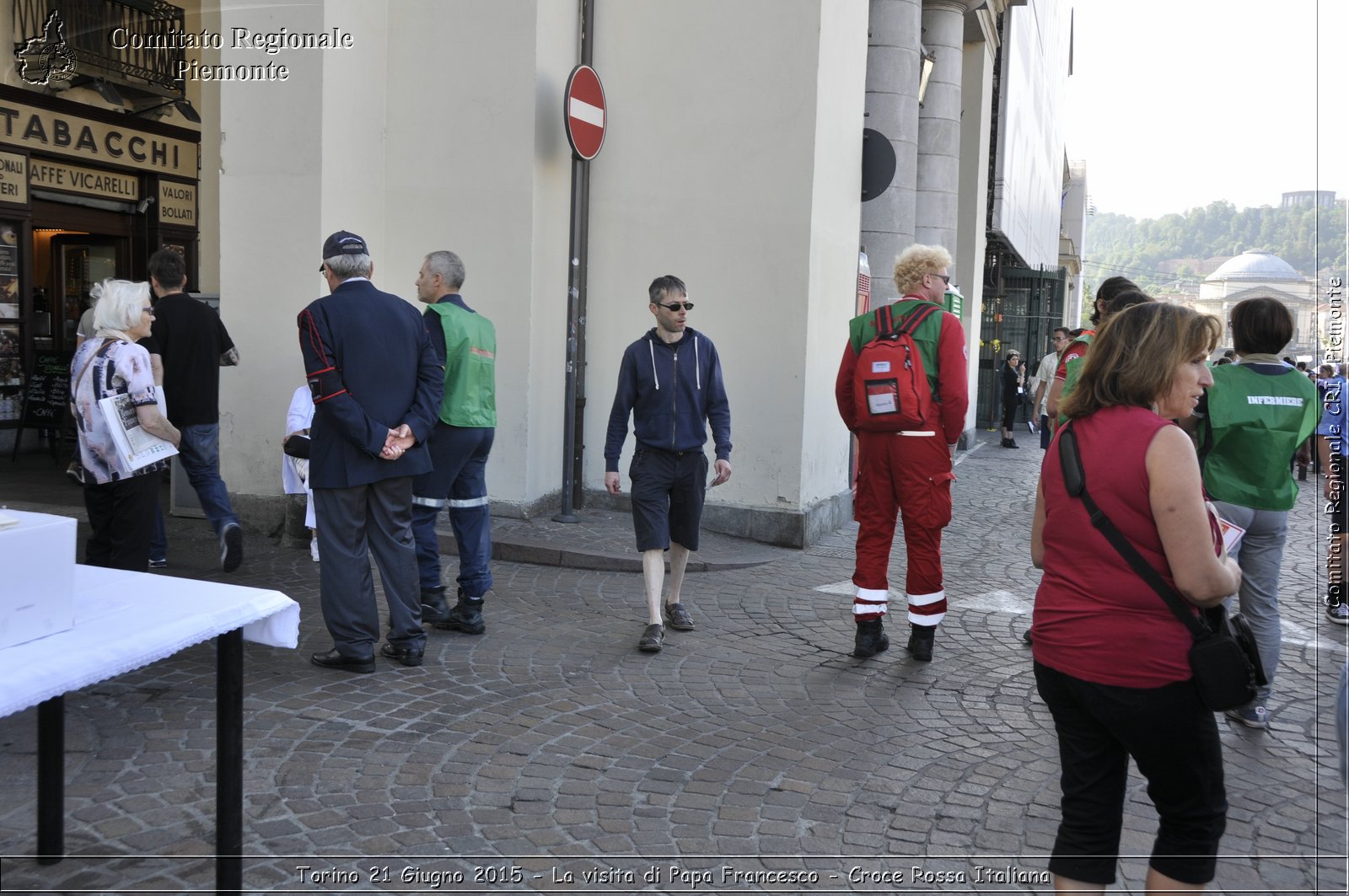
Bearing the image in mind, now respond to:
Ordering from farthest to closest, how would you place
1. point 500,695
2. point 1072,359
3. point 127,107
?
point 127,107 < point 1072,359 < point 500,695

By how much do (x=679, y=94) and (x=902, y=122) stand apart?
18.2ft

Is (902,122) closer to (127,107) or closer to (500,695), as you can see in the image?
(127,107)

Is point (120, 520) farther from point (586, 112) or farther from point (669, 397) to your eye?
point (586, 112)

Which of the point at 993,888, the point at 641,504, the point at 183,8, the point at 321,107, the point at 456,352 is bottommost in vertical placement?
the point at 993,888

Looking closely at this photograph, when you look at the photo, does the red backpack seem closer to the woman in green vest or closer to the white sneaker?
the woman in green vest

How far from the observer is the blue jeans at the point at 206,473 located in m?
7.07

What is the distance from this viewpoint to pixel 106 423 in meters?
5.27

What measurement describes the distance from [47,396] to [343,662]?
8.58 m

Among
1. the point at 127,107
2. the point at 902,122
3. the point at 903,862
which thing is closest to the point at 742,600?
the point at 903,862

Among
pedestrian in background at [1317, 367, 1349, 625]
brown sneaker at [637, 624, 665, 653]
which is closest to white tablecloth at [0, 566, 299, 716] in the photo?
brown sneaker at [637, 624, 665, 653]

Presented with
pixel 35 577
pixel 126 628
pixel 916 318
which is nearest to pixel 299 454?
pixel 916 318

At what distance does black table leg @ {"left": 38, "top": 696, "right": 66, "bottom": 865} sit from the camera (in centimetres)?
337

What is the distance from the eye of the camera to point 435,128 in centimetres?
843

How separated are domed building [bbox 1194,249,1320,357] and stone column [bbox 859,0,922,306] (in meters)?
7.90
